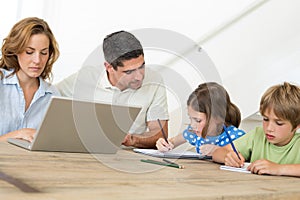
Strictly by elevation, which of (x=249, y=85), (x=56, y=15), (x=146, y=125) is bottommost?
(x=146, y=125)

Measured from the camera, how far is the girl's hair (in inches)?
70.8

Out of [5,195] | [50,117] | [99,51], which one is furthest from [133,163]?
[99,51]

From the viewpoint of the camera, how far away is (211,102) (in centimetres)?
189

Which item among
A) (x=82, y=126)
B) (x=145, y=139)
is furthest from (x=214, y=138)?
(x=82, y=126)

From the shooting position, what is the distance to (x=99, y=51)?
2.62 m

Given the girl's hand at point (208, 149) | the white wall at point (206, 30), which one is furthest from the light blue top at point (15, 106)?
the girl's hand at point (208, 149)

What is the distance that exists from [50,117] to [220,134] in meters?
0.96

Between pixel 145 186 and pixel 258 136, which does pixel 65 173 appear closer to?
pixel 145 186

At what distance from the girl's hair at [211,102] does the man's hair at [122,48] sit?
0.33 meters

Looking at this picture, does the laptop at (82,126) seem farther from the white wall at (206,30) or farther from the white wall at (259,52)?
the white wall at (259,52)

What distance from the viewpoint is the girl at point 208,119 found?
70.7 inches

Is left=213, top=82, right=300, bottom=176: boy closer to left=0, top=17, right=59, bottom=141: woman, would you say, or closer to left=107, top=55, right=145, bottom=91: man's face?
left=107, top=55, right=145, bottom=91: man's face

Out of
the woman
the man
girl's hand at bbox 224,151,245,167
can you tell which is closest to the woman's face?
the woman

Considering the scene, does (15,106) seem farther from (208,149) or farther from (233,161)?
(233,161)
